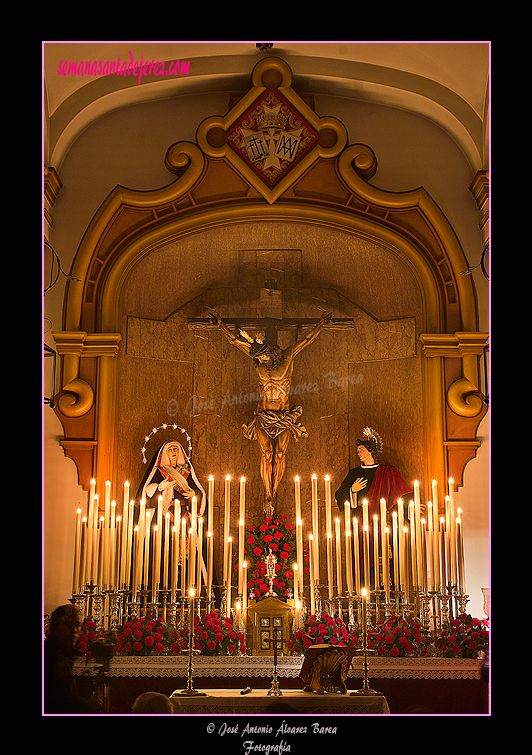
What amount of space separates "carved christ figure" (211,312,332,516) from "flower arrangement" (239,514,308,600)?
236 millimetres

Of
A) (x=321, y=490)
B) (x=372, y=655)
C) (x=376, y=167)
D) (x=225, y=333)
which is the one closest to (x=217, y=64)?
(x=376, y=167)

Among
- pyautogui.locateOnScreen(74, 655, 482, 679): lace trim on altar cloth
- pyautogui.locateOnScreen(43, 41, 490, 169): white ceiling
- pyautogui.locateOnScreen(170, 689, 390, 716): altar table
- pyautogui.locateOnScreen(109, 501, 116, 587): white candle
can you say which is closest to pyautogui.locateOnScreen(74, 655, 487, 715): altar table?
pyautogui.locateOnScreen(74, 655, 482, 679): lace trim on altar cloth

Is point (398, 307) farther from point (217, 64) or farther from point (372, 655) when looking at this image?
point (372, 655)

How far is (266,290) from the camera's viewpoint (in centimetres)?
765

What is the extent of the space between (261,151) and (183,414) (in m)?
2.47

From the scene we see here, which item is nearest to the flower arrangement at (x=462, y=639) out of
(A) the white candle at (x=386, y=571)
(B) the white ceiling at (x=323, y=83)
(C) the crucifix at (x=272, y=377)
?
(A) the white candle at (x=386, y=571)

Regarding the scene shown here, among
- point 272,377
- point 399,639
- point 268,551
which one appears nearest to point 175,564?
point 268,551

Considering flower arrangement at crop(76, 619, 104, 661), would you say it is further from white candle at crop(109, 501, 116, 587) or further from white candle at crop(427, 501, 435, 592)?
white candle at crop(427, 501, 435, 592)

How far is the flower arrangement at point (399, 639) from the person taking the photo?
17.7ft

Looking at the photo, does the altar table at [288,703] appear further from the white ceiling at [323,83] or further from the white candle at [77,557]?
the white ceiling at [323,83]

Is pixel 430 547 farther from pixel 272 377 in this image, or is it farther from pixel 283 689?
pixel 272 377

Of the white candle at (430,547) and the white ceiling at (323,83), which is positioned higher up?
the white ceiling at (323,83)

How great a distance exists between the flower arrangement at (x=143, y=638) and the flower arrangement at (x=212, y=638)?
8 centimetres

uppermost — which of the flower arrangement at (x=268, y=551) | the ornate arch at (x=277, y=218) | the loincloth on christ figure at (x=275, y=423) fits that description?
the ornate arch at (x=277, y=218)
